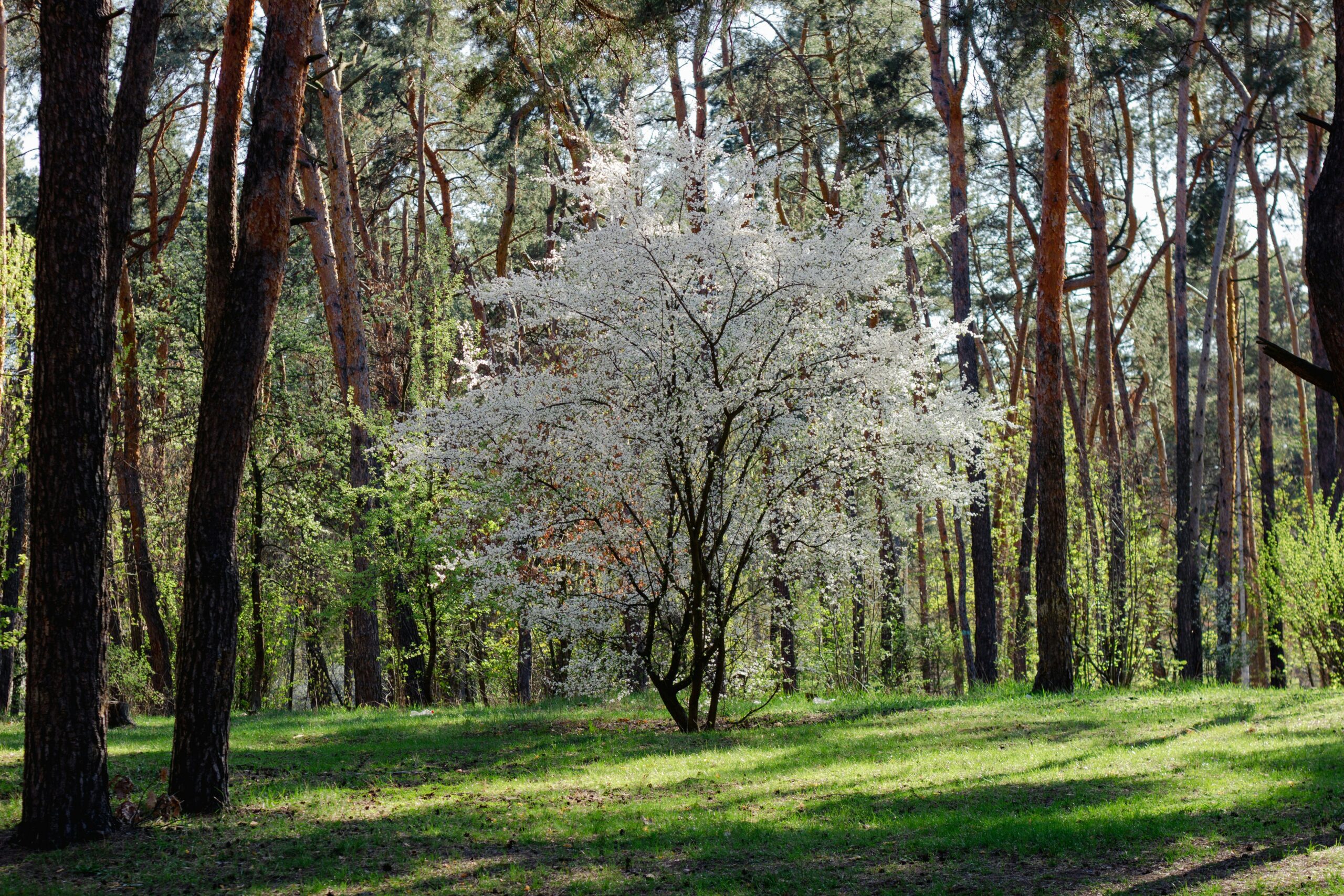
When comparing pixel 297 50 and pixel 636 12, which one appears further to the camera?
pixel 636 12

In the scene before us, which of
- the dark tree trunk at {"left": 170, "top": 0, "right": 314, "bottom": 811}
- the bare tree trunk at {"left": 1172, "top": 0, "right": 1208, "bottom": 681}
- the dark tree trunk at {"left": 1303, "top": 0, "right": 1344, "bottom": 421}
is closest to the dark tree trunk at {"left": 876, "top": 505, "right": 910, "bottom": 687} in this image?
the bare tree trunk at {"left": 1172, "top": 0, "right": 1208, "bottom": 681}

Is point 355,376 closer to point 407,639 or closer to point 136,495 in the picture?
point 136,495

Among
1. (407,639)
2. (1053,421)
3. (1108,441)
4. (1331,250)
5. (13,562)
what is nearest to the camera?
(1331,250)

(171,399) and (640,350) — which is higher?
(171,399)

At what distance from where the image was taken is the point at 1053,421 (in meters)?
11.8

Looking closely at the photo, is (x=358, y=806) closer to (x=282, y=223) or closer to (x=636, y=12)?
(x=282, y=223)

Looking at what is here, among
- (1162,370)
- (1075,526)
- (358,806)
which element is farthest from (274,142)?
(1162,370)

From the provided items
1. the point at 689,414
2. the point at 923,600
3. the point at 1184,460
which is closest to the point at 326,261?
the point at 689,414

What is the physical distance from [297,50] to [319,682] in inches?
759

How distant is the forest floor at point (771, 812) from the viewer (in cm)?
499

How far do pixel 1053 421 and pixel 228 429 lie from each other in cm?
875

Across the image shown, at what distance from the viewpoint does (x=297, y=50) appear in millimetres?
6902

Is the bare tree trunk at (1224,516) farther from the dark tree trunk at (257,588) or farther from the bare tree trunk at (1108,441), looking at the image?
the dark tree trunk at (257,588)

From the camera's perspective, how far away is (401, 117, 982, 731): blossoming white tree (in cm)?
934
